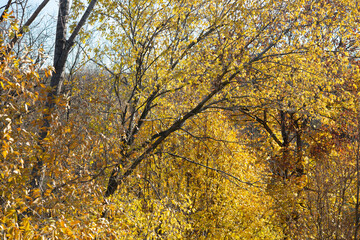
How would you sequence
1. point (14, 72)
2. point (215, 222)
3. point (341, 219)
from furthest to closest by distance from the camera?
1. point (215, 222)
2. point (341, 219)
3. point (14, 72)

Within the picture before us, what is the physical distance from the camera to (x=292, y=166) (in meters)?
11.2

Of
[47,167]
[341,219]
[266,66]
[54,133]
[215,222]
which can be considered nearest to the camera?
[54,133]

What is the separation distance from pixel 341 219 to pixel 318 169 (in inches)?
40.4

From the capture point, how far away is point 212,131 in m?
9.57

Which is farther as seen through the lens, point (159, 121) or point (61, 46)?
point (159, 121)

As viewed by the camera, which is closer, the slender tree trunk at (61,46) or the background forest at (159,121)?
the background forest at (159,121)

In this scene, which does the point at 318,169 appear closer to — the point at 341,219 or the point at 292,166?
the point at 341,219

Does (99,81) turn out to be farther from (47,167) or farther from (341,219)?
(341,219)


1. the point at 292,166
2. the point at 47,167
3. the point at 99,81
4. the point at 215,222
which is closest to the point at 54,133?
the point at 47,167

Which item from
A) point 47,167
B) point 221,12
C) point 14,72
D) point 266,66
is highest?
point 221,12

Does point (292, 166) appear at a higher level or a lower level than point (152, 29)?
lower

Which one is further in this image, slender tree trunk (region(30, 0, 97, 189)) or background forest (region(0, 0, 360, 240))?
slender tree trunk (region(30, 0, 97, 189))

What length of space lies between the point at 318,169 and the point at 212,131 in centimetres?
358

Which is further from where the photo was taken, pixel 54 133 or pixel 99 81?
pixel 99 81
